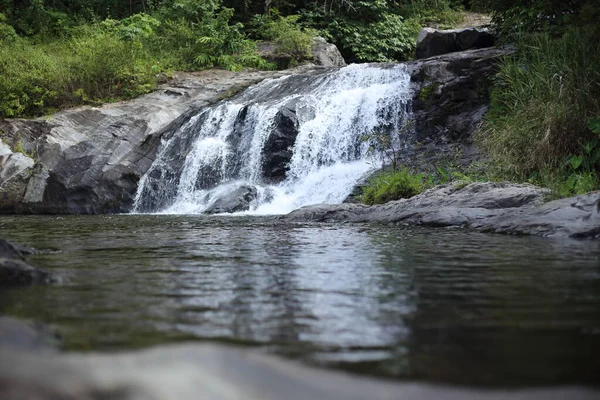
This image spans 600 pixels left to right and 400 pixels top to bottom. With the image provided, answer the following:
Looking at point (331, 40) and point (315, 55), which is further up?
point (331, 40)

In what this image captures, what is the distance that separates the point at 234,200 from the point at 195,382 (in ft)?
36.7

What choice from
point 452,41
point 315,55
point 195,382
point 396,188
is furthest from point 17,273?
point 315,55

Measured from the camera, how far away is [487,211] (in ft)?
24.1

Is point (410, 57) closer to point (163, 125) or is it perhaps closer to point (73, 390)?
point (163, 125)

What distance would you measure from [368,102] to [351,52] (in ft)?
34.0

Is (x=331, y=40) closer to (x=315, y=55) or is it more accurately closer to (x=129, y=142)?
(x=315, y=55)

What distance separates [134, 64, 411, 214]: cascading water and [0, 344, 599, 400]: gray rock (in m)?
10.6

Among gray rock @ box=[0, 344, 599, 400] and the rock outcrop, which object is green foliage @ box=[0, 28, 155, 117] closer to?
the rock outcrop

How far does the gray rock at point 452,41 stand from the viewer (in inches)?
690

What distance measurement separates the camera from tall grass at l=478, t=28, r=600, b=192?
28.0ft

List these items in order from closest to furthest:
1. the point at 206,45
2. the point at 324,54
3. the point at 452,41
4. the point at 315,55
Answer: the point at 452,41
the point at 206,45
the point at 315,55
the point at 324,54

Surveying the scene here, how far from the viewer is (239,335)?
2.37 m

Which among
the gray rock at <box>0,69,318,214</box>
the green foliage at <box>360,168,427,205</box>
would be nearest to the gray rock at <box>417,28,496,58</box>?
the gray rock at <box>0,69,318,214</box>

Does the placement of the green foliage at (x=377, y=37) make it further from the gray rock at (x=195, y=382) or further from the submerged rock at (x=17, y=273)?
the gray rock at (x=195, y=382)
